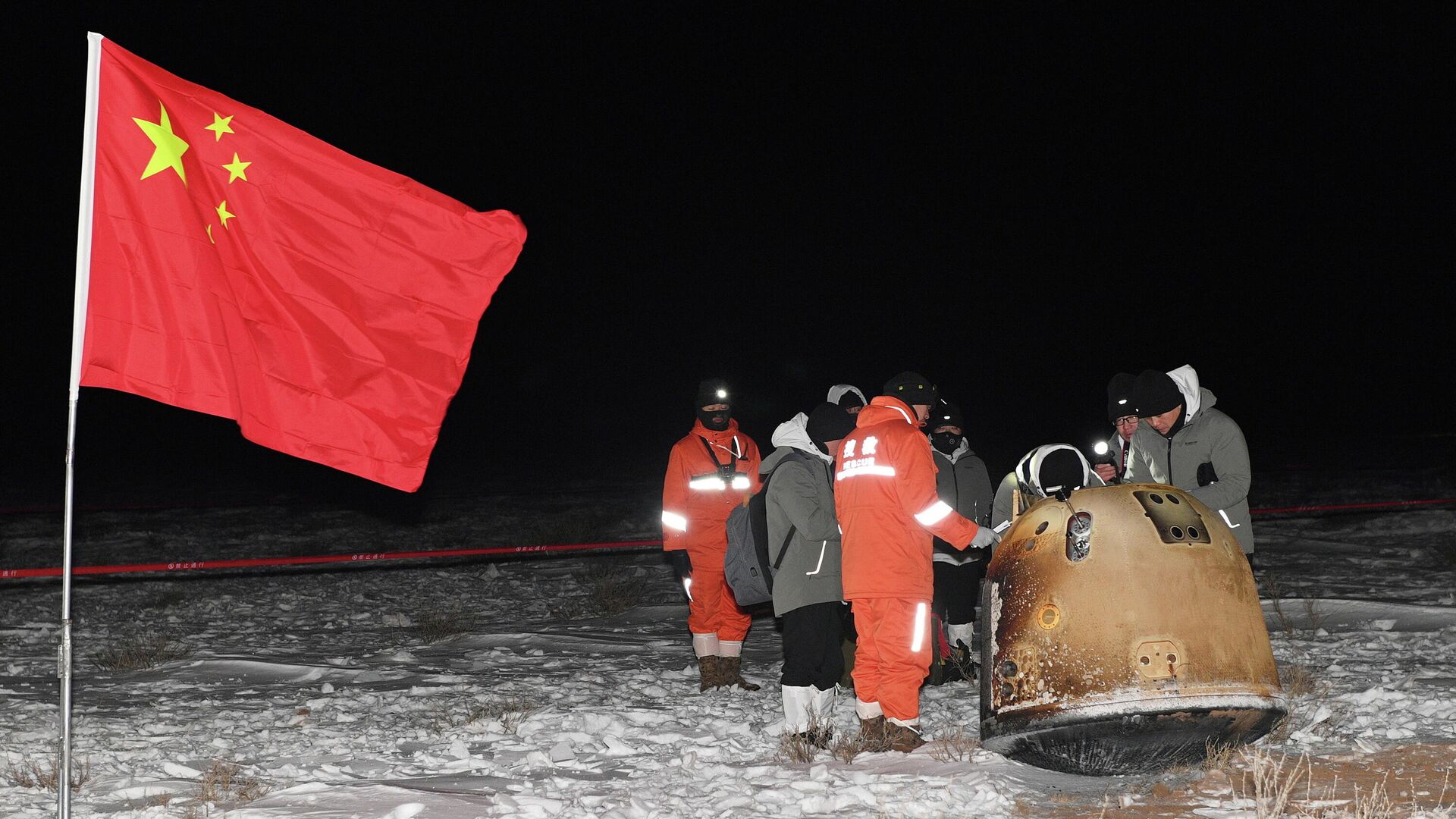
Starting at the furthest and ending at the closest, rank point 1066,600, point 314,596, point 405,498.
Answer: point 405,498 < point 314,596 < point 1066,600

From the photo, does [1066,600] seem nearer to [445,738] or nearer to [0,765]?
[445,738]

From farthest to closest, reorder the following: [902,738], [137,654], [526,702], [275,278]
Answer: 1. [137,654]
2. [526,702]
3. [902,738]
4. [275,278]

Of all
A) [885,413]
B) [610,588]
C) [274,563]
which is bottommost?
[610,588]

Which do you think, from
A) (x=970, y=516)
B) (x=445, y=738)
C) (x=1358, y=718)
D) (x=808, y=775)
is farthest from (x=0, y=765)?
(x=1358, y=718)

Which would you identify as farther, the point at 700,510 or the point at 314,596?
the point at 314,596

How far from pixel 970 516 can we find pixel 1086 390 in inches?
2830

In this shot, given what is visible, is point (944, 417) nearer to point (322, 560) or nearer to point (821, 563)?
point (821, 563)

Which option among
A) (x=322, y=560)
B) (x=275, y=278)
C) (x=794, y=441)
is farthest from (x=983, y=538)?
(x=322, y=560)

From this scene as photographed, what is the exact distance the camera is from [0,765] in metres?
5.95

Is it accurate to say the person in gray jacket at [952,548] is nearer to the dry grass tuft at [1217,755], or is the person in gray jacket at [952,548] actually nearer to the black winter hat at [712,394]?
the black winter hat at [712,394]

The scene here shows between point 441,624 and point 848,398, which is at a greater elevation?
point 848,398

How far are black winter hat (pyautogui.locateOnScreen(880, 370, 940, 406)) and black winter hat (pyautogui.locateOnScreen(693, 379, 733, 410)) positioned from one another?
1347 mm

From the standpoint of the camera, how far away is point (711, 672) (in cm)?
793

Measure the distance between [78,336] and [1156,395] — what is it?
15.6 ft
